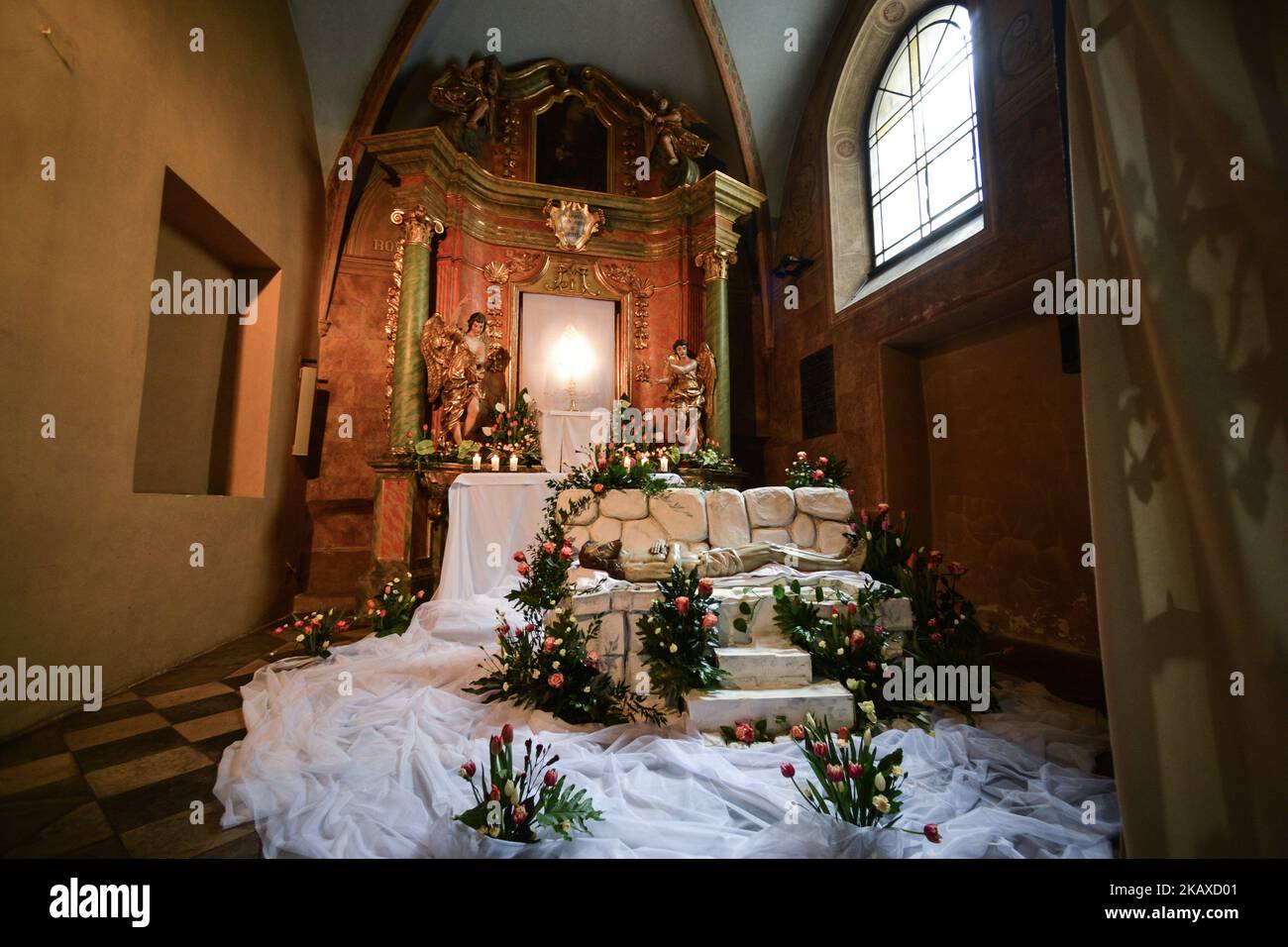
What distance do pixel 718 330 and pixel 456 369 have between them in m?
3.99

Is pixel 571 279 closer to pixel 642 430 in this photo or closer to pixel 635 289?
pixel 635 289

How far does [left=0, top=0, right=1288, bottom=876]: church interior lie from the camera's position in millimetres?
1187

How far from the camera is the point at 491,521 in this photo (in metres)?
5.57

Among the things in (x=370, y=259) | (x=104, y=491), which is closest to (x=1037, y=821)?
(x=104, y=491)

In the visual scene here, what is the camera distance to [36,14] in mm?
2826

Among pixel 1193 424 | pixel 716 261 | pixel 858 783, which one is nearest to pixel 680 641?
pixel 858 783

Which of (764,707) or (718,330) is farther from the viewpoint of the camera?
(718,330)

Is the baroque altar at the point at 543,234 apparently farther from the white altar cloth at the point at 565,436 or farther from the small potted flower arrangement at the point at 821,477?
the small potted flower arrangement at the point at 821,477

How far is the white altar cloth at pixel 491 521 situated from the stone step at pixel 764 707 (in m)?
3.31

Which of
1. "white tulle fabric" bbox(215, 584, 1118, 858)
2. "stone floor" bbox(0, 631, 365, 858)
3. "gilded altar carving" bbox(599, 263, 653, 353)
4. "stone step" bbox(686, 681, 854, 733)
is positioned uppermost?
"gilded altar carving" bbox(599, 263, 653, 353)

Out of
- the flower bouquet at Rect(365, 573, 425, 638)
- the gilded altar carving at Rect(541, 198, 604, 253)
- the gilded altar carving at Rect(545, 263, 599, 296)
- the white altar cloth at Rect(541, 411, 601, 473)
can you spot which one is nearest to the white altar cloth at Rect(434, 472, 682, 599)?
the flower bouquet at Rect(365, 573, 425, 638)

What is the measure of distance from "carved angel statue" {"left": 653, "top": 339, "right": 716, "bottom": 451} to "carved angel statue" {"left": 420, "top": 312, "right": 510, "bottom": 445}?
2.80 meters

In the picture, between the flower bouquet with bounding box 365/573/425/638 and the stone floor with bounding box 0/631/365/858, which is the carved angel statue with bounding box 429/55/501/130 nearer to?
the flower bouquet with bounding box 365/573/425/638

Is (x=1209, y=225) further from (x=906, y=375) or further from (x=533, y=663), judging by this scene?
(x=906, y=375)
